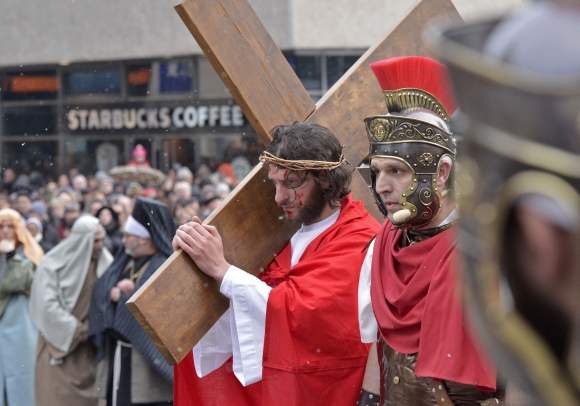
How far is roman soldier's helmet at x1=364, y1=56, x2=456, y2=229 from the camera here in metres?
2.74

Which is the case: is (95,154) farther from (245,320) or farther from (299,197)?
(245,320)

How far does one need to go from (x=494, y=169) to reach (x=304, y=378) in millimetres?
2562

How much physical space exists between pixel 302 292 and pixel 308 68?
1365 cm

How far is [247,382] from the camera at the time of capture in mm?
3404

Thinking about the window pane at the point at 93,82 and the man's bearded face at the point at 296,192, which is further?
the window pane at the point at 93,82

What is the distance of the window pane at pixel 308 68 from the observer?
1666 cm

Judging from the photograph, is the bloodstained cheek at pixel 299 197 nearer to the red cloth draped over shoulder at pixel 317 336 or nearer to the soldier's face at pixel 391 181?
the red cloth draped over shoulder at pixel 317 336

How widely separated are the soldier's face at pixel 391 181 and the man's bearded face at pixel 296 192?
2.27 ft

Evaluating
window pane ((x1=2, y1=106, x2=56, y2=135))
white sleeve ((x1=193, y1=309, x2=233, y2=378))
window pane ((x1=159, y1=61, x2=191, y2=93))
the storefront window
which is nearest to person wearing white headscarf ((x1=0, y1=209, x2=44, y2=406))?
white sleeve ((x1=193, y1=309, x2=233, y2=378))

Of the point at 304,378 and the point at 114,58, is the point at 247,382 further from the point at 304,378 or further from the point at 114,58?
the point at 114,58

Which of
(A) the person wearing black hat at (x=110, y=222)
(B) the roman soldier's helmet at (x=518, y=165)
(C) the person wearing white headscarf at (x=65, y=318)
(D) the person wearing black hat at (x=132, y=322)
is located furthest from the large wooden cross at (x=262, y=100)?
(A) the person wearing black hat at (x=110, y=222)

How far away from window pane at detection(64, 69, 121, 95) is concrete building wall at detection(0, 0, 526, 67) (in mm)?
590

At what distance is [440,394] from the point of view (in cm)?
262

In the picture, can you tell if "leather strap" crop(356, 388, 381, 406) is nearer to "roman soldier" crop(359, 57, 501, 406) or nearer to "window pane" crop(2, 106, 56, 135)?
"roman soldier" crop(359, 57, 501, 406)
